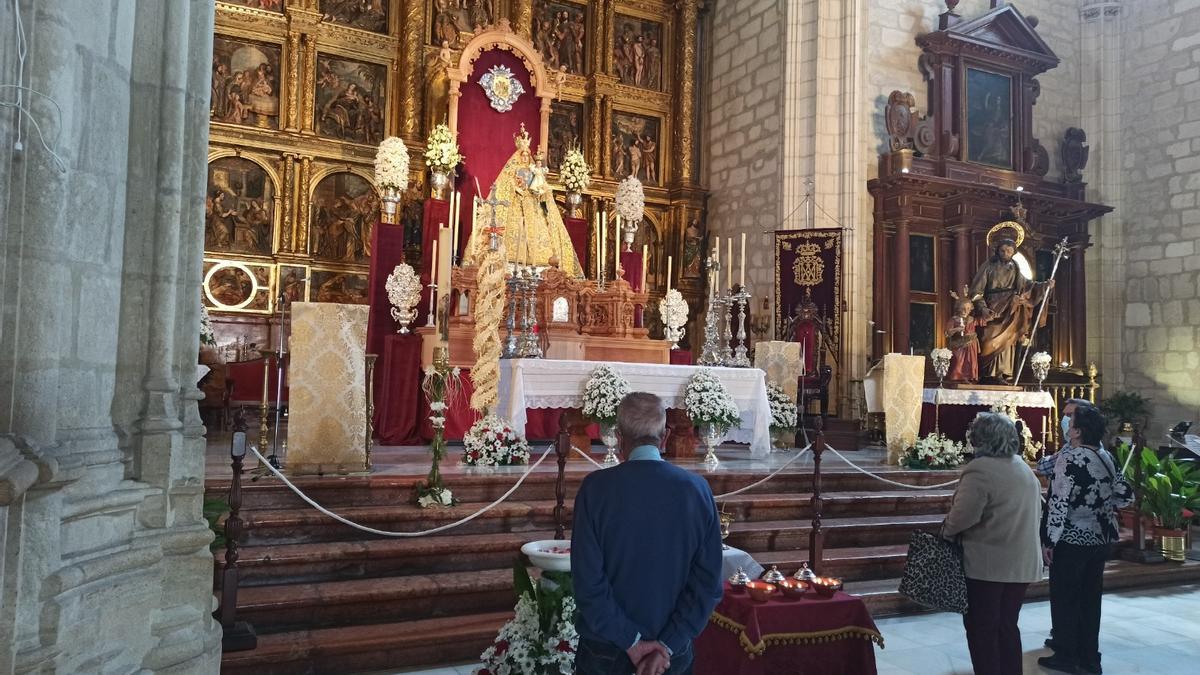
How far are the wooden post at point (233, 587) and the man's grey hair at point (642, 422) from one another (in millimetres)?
2760

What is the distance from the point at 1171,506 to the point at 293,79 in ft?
38.6

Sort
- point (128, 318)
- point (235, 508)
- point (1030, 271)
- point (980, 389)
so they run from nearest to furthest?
point (128, 318) < point (235, 508) < point (980, 389) < point (1030, 271)

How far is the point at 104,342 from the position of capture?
140 inches

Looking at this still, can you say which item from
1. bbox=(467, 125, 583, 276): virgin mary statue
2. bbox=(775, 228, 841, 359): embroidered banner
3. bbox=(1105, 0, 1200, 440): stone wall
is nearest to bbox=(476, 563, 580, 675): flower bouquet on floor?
bbox=(467, 125, 583, 276): virgin mary statue

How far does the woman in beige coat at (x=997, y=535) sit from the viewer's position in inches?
178

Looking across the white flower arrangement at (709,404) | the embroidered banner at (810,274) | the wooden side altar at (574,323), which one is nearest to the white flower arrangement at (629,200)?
the wooden side altar at (574,323)

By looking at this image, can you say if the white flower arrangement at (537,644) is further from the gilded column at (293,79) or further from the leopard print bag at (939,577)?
the gilded column at (293,79)

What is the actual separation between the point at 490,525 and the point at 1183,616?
536cm

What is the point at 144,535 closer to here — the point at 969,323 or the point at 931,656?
the point at 931,656

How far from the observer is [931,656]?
5.60 metres

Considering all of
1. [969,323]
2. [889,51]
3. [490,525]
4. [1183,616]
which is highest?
[889,51]

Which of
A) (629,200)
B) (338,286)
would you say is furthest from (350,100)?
(629,200)

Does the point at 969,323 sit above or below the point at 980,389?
above

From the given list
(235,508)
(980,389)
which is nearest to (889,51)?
(980,389)
